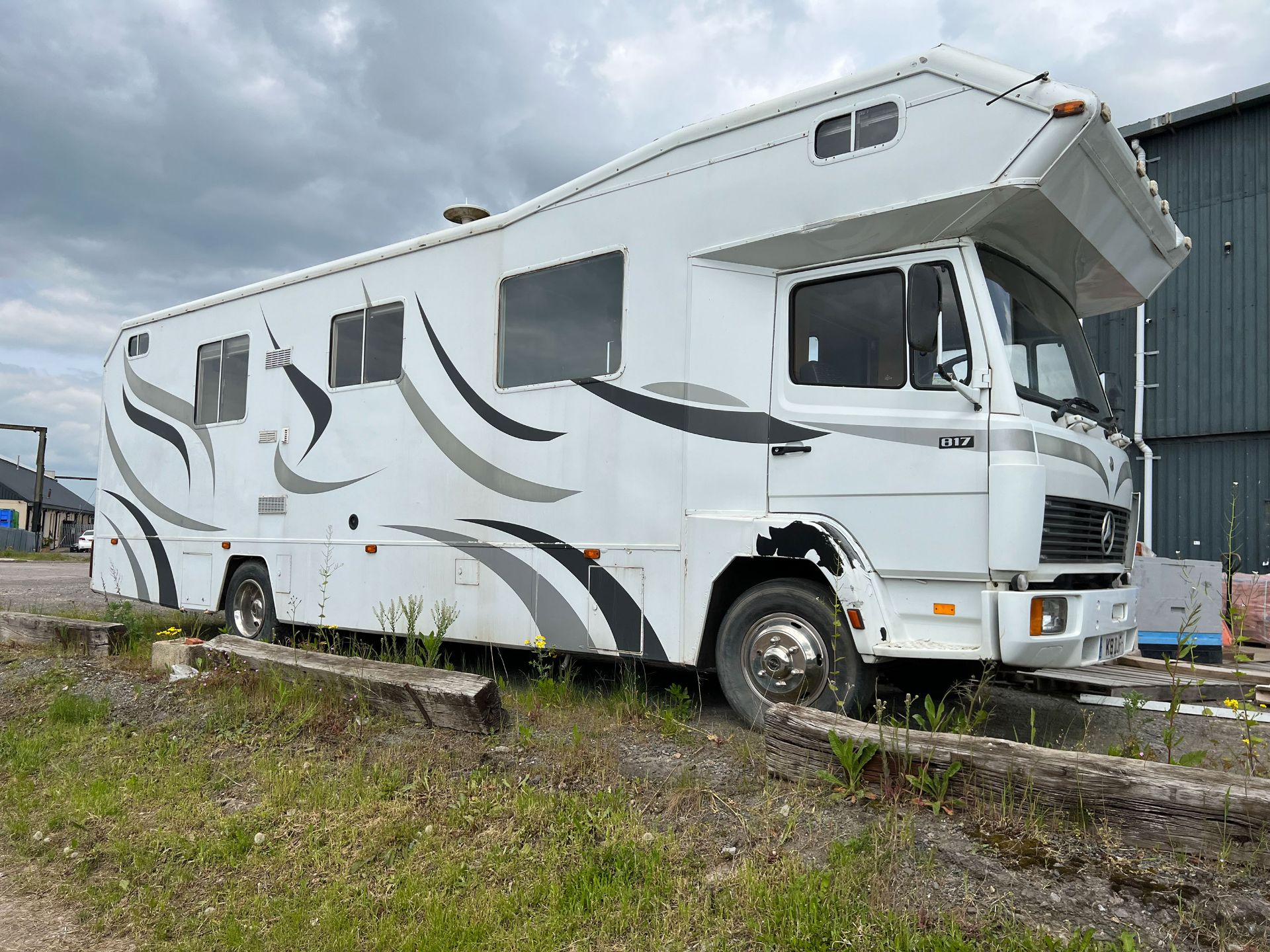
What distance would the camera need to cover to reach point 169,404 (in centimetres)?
892

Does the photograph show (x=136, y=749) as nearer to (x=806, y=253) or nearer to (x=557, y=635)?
(x=557, y=635)

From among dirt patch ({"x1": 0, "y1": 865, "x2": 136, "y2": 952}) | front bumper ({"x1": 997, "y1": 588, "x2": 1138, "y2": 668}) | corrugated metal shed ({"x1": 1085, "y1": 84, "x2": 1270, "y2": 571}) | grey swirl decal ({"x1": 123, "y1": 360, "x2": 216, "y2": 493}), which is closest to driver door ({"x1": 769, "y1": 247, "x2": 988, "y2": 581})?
front bumper ({"x1": 997, "y1": 588, "x2": 1138, "y2": 668})

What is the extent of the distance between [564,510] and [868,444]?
2.04 meters

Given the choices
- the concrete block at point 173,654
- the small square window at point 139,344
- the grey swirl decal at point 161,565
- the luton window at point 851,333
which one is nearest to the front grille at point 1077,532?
the luton window at point 851,333

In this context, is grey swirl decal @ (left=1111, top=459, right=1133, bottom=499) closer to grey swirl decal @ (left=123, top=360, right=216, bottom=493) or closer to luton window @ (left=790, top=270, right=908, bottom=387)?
luton window @ (left=790, top=270, right=908, bottom=387)

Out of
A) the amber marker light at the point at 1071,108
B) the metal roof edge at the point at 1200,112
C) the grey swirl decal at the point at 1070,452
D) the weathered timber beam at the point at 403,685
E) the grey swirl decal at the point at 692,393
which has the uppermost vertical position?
the metal roof edge at the point at 1200,112

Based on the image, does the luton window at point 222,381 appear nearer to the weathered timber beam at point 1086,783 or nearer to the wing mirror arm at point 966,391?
the wing mirror arm at point 966,391

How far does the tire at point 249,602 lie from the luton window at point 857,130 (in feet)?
18.7

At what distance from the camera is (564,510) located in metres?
5.87

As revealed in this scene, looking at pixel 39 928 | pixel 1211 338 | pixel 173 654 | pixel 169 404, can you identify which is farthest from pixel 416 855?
pixel 1211 338

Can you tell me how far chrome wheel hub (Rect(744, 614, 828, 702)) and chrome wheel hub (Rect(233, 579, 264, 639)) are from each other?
4910 millimetres

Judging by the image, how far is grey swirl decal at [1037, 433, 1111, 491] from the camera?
4.42 m

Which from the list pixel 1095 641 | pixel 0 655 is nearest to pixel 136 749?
pixel 0 655

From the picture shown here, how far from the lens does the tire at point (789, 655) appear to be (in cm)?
473
